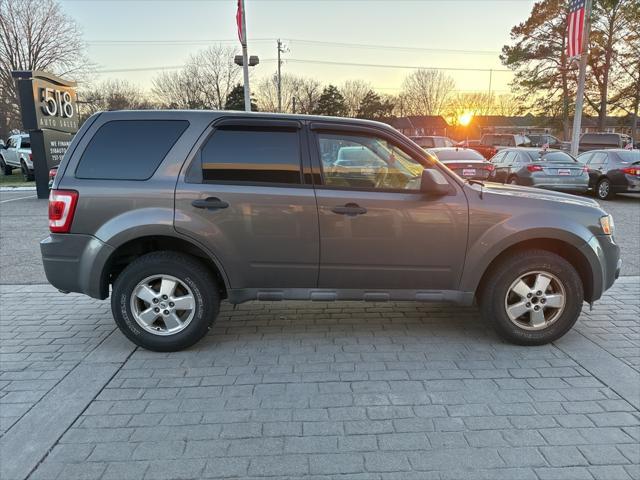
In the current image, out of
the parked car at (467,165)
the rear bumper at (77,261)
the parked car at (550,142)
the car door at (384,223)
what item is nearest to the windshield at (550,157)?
the parked car at (467,165)

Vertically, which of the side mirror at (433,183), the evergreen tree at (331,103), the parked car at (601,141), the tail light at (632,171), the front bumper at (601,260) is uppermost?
the evergreen tree at (331,103)

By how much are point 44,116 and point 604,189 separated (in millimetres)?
17061

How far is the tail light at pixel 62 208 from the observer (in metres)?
3.65

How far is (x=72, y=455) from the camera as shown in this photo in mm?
2559

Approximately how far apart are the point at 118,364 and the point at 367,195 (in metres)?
2.48

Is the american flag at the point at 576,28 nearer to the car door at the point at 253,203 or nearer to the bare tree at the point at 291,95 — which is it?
the car door at the point at 253,203

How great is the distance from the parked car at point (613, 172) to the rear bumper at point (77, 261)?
544 inches

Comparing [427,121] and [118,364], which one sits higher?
[427,121]

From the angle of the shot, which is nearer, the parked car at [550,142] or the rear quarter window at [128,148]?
the rear quarter window at [128,148]

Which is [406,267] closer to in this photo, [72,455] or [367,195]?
[367,195]

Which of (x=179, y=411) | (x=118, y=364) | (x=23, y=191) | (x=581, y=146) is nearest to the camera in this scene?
(x=179, y=411)

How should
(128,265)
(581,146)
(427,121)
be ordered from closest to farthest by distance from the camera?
1. (128,265)
2. (581,146)
3. (427,121)

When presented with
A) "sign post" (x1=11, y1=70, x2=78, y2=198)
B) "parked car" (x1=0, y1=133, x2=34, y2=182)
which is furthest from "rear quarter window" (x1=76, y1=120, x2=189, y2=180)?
"parked car" (x1=0, y1=133, x2=34, y2=182)

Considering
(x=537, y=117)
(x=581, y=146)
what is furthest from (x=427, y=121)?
(x=581, y=146)
